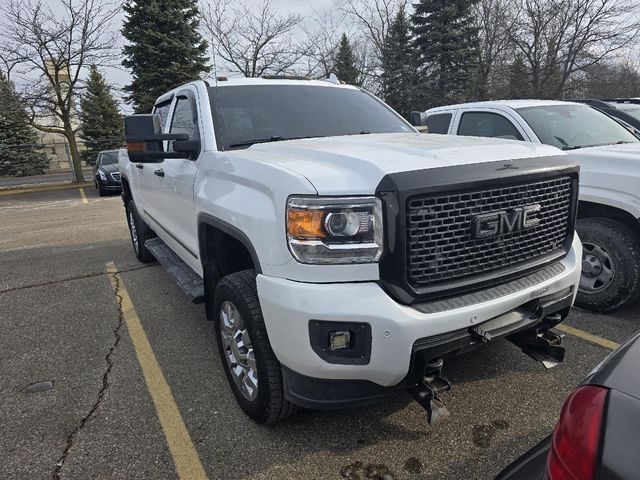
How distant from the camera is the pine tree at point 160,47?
73.7 feet

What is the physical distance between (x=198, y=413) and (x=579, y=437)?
2.30m

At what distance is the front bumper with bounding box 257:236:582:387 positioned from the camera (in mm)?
1955

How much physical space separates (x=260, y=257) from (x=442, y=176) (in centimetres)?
94

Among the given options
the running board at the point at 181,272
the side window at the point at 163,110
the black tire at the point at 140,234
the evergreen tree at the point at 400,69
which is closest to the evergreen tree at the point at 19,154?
the evergreen tree at the point at 400,69

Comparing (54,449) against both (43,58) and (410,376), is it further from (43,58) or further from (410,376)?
(43,58)

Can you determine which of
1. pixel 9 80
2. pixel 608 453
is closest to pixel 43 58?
pixel 9 80

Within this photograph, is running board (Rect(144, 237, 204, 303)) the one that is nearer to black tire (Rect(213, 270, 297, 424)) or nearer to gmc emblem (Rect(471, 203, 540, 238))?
black tire (Rect(213, 270, 297, 424))

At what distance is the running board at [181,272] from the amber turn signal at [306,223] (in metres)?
1.54

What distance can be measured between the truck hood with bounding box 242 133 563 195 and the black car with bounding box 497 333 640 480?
3.70ft

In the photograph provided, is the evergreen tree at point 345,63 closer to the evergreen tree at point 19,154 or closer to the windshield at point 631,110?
the evergreen tree at point 19,154

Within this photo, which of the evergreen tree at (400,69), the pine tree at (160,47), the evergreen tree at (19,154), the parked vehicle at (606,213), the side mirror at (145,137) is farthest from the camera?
the evergreen tree at (19,154)

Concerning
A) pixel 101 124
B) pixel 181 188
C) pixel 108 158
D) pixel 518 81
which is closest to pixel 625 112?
pixel 181 188

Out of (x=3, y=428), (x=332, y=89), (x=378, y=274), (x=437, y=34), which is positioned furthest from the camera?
(x=437, y=34)

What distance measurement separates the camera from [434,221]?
2080mm
